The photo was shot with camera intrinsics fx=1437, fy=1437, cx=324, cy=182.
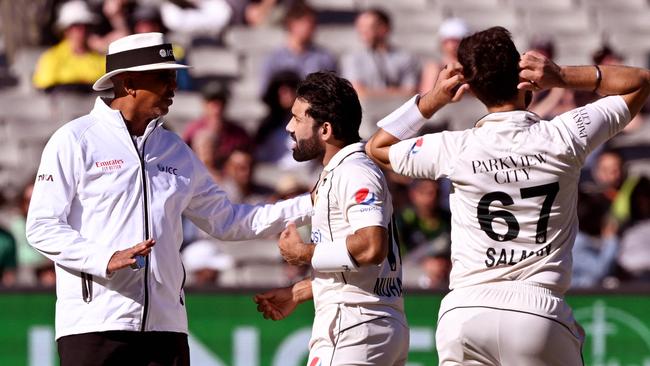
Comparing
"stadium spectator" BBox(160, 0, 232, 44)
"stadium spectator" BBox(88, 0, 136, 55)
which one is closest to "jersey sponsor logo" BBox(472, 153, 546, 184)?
"stadium spectator" BBox(88, 0, 136, 55)

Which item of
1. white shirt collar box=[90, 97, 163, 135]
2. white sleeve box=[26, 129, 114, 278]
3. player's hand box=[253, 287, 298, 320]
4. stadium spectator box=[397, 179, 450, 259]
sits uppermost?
white shirt collar box=[90, 97, 163, 135]

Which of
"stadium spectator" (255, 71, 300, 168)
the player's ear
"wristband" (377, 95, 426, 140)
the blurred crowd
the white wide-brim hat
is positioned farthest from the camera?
"stadium spectator" (255, 71, 300, 168)

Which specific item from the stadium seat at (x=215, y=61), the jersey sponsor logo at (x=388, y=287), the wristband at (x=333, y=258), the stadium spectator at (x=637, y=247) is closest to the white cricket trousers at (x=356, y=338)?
the jersey sponsor logo at (x=388, y=287)

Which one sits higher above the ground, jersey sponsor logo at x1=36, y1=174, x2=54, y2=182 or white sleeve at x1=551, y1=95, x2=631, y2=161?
white sleeve at x1=551, y1=95, x2=631, y2=161

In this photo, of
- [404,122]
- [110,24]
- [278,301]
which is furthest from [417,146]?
[110,24]

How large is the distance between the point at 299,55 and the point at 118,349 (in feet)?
24.8

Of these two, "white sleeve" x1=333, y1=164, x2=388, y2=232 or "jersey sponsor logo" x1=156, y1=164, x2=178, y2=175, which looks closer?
"white sleeve" x1=333, y1=164, x2=388, y2=232

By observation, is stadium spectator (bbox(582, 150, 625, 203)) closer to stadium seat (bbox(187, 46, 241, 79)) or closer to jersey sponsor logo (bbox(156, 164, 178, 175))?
stadium seat (bbox(187, 46, 241, 79))

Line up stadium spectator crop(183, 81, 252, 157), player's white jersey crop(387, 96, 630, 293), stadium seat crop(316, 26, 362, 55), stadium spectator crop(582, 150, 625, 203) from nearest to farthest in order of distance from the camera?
1. player's white jersey crop(387, 96, 630, 293)
2. stadium spectator crop(582, 150, 625, 203)
3. stadium spectator crop(183, 81, 252, 157)
4. stadium seat crop(316, 26, 362, 55)

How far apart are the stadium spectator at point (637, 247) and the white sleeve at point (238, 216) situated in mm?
5415

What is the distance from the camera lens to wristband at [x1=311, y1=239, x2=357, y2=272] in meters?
6.26

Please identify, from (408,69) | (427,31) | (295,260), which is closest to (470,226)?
(295,260)

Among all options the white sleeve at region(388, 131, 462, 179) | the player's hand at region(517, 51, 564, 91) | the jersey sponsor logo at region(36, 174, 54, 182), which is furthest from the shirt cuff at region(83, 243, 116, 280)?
the player's hand at region(517, 51, 564, 91)

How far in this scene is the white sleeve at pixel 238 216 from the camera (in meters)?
7.10
